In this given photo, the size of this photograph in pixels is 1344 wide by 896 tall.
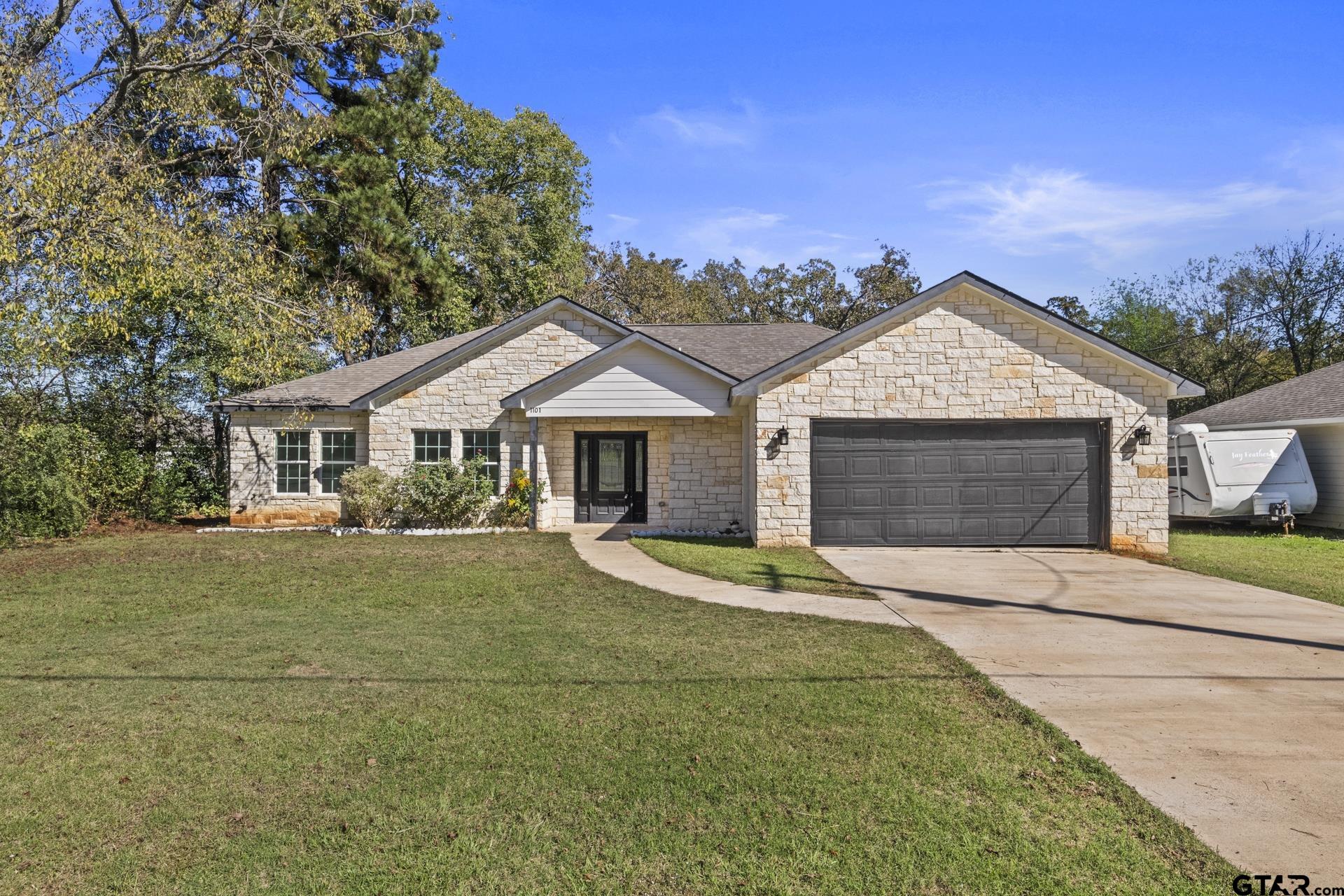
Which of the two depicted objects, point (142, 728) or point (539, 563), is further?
point (539, 563)

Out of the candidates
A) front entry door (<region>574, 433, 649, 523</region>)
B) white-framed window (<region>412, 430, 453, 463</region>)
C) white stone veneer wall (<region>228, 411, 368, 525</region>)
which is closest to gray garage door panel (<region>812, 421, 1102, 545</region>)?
front entry door (<region>574, 433, 649, 523</region>)

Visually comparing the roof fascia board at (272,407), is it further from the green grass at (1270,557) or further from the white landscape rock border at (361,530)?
the green grass at (1270,557)

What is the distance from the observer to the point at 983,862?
132 inches

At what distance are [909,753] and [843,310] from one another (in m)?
36.8

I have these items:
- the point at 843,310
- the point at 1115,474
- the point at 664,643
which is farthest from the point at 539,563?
the point at 843,310

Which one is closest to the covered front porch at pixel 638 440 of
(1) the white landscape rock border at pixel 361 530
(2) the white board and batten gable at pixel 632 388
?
(2) the white board and batten gable at pixel 632 388

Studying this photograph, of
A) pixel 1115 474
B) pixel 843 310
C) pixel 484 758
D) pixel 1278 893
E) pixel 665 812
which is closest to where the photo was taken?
pixel 1278 893

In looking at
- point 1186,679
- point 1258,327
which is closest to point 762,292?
point 1258,327

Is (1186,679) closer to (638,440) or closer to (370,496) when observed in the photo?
(638,440)

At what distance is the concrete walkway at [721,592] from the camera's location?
8.41 m

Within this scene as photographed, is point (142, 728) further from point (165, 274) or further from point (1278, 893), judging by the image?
point (165, 274)

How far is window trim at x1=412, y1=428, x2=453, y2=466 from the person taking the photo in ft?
56.9

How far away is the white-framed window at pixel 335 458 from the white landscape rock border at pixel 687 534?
23.2 ft

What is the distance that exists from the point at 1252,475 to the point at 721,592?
46.2 feet
